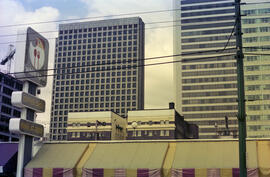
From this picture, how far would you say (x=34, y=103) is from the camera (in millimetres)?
36375

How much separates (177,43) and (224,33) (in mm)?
21115

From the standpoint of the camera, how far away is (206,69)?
164375 millimetres

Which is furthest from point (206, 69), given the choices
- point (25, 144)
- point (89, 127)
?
point (25, 144)

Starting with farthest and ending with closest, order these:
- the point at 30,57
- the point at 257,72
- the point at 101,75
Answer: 1. the point at 101,75
2. the point at 257,72
3. the point at 30,57

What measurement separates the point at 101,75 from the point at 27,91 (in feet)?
517

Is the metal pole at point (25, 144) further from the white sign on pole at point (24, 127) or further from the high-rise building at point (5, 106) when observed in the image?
the high-rise building at point (5, 106)

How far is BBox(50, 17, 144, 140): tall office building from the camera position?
187625 millimetres

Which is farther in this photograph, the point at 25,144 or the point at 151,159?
the point at 25,144

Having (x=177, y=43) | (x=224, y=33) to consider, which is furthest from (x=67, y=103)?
(x=224, y=33)

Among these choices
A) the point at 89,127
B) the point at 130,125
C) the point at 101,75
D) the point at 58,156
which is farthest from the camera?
the point at 101,75

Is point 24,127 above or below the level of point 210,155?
above

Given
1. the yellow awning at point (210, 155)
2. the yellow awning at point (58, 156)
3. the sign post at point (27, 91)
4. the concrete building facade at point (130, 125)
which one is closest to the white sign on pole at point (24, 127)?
the sign post at point (27, 91)

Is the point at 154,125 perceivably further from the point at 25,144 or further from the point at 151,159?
the point at 151,159

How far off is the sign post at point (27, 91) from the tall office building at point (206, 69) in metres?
125
